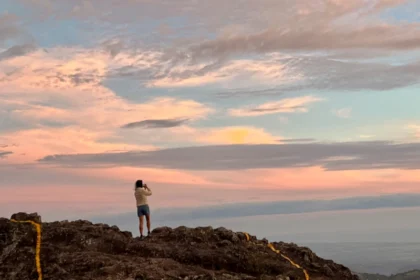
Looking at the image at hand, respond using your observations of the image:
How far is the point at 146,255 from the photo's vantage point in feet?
→ 92.6

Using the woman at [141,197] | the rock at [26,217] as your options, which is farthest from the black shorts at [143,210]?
the rock at [26,217]

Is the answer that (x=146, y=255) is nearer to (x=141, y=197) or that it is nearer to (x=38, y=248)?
(x=141, y=197)

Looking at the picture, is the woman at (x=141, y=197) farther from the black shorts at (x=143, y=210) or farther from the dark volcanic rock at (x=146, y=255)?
the dark volcanic rock at (x=146, y=255)

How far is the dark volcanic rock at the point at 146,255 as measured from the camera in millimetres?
24875

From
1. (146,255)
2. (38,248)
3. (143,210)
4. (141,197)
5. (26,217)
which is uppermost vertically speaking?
(141,197)

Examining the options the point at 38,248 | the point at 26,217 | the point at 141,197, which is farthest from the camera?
the point at 141,197

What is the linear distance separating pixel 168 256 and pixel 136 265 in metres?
3.33

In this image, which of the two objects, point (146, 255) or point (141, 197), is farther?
point (141, 197)

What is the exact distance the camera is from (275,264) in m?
28.7

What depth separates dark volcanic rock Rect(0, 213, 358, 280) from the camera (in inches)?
979

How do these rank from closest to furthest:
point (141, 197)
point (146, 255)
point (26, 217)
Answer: point (146, 255) < point (26, 217) < point (141, 197)

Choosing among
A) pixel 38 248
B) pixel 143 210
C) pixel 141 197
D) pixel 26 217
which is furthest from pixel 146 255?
pixel 26 217

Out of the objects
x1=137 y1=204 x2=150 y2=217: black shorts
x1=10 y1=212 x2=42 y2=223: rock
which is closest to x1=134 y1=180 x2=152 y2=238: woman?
x1=137 y1=204 x2=150 y2=217: black shorts

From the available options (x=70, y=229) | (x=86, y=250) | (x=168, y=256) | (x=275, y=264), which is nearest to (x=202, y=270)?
(x=168, y=256)
